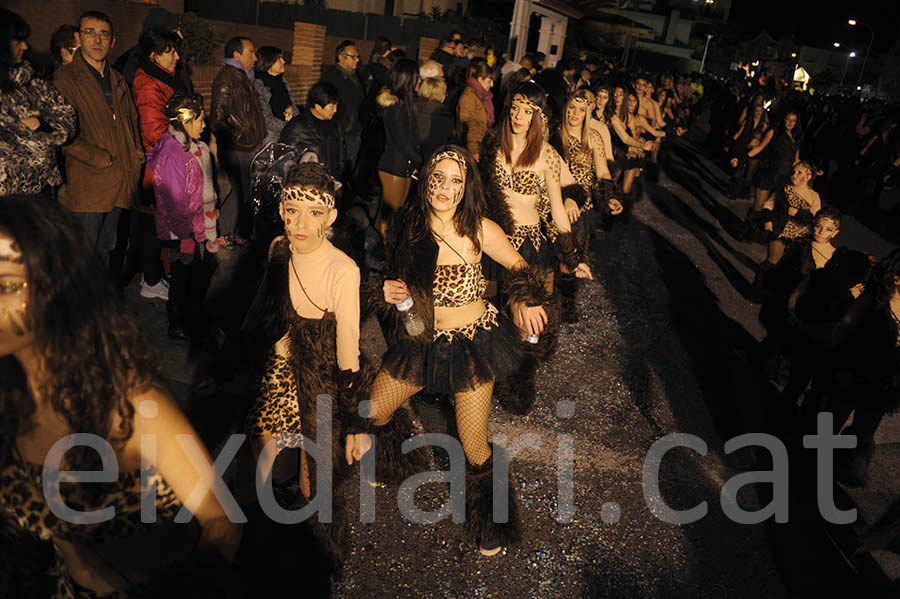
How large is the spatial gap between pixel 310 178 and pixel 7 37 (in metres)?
3.11

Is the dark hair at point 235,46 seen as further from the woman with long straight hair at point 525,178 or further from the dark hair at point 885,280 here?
the dark hair at point 885,280

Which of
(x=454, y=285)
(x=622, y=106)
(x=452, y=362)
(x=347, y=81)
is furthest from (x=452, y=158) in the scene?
(x=622, y=106)

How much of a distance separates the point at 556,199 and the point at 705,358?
2.47m

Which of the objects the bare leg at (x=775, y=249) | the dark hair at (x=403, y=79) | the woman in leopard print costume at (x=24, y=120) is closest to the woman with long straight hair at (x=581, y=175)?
the dark hair at (x=403, y=79)

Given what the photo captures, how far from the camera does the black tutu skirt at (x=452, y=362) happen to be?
11.2 ft

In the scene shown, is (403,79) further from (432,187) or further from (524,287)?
(524,287)

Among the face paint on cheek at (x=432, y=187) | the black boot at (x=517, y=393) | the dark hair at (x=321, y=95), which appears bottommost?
the black boot at (x=517, y=393)

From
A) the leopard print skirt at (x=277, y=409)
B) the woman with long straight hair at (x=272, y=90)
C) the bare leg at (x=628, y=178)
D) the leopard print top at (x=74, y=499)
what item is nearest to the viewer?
the leopard print top at (x=74, y=499)

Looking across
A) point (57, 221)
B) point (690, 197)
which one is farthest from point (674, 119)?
point (57, 221)

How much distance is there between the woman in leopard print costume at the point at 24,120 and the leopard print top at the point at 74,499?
10.9ft

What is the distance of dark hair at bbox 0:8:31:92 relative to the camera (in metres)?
4.24

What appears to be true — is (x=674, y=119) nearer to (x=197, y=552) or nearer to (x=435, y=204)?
(x=435, y=204)

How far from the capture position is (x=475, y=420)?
346 cm

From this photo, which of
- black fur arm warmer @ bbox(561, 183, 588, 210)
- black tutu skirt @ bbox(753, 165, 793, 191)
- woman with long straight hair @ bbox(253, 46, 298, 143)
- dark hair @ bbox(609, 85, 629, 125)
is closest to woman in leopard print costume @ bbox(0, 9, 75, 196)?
woman with long straight hair @ bbox(253, 46, 298, 143)
